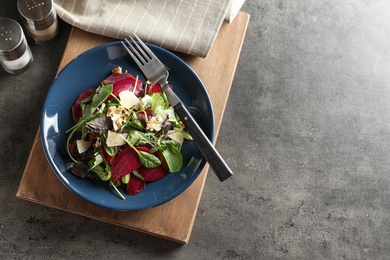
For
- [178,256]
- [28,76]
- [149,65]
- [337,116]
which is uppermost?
[149,65]

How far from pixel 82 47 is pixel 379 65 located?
815mm

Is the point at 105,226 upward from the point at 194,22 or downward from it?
downward

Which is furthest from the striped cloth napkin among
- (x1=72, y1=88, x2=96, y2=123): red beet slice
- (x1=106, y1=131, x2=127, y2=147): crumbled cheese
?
(x1=106, y1=131, x2=127, y2=147): crumbled cheese

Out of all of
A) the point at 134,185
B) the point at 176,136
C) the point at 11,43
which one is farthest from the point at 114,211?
the point at 11,43

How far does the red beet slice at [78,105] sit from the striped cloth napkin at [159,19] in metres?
0.15

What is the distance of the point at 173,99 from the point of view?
1265 millimetres

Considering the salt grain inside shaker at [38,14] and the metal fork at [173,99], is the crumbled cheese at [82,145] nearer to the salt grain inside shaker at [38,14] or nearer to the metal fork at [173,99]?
the metal fork at [173,99]

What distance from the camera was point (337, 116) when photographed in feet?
5.24

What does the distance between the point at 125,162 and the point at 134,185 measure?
64 mm

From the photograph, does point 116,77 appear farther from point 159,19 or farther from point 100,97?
point 159,19

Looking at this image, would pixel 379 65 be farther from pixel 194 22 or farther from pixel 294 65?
pixel 194 22

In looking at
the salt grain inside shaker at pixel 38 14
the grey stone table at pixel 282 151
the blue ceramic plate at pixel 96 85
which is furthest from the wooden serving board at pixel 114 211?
the salt grain inside shaker at pixel 38 14

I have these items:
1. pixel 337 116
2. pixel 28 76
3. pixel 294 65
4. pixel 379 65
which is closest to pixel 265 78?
pixel 294 65

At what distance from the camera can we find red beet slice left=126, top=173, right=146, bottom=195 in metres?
1.25
